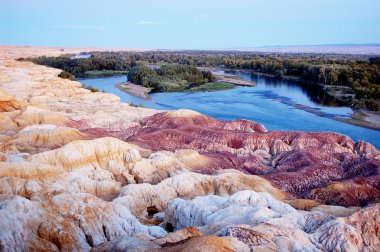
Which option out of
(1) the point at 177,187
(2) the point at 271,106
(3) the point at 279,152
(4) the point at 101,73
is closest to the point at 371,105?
(2) the point at 271,106

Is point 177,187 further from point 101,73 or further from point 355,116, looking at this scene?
point 101,73

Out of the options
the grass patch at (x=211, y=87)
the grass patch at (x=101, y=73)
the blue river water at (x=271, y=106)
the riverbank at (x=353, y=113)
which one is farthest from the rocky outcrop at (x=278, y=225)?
the grass patch at (x=101, y=73)

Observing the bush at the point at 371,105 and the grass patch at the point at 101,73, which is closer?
the bush at the point at 371,105

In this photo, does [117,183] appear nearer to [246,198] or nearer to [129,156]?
[129,156]

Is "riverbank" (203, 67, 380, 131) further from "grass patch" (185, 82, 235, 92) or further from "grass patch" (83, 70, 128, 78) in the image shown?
"grass patch" (83, 70, 128, 78)

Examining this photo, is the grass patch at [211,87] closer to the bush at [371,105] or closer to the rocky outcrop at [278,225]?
the bush at [371,105]

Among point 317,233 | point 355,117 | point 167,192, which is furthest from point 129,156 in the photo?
point 355,117
